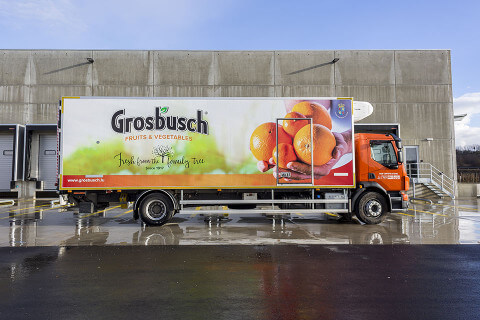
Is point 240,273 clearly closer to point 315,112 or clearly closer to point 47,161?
point 315,112

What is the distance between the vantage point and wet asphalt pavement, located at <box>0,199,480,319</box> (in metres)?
3.71

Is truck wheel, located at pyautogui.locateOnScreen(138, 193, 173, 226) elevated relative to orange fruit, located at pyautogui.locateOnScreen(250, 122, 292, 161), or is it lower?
lower

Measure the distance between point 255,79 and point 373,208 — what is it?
551 inches

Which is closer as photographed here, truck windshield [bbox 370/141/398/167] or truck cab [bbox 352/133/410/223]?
truck cab [bbox 352/133/410/223]

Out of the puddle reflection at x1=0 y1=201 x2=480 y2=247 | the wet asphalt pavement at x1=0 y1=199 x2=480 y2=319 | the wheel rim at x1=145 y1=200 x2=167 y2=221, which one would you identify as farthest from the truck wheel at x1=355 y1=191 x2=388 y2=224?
the wheel rim at x1=145 y1=200 x2=167 y2=221

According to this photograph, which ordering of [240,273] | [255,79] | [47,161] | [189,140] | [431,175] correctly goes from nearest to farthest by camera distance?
[240,273], [189,140], [431,175], [255,79], [47,161]

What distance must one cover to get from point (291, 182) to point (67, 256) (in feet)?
19.8

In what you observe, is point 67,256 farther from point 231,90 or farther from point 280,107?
point 231,90

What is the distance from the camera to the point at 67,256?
620 centimetres

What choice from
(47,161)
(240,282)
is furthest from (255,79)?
(240,282)

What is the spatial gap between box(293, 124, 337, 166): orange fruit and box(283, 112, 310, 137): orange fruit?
11cm

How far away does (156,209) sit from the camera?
9.57 meters

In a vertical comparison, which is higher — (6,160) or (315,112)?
(315,112)

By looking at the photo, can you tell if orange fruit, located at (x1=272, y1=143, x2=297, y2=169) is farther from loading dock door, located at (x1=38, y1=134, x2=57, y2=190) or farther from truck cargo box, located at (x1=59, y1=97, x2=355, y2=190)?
loading dock door, located at (x1=38, y1=134, x2=57, y2=190)
